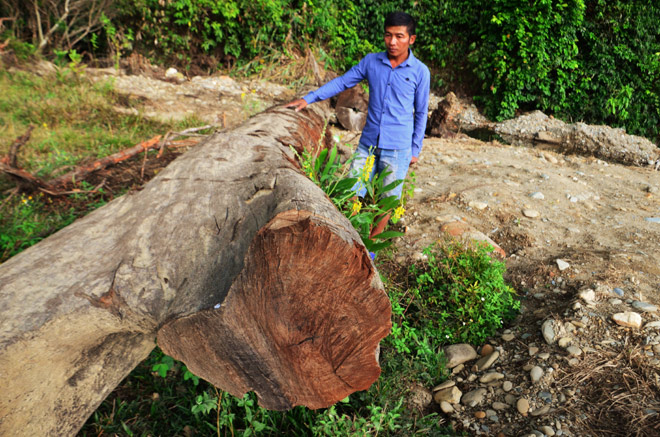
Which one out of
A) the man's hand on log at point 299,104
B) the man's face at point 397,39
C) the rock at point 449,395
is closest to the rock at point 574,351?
the rock at point 449,395

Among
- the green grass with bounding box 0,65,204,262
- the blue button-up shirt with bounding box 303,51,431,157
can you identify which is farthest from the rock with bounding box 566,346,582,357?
the green grass with bounding box 0,65,204,262

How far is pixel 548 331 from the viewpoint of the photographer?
214 centimetres

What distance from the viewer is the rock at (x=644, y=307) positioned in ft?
6.98

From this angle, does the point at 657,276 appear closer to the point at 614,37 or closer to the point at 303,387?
the point at 303,387

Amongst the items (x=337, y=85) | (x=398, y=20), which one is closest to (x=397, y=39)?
(x=398, y=20)

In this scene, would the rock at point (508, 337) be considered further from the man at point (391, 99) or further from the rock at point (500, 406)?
the man at point (391, 99)

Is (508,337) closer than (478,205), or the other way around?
(508,337)

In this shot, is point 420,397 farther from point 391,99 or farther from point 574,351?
point 391,99

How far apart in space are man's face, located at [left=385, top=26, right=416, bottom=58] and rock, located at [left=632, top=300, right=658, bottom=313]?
82.6 inches

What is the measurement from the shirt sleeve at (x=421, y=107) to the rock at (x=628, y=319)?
172cm

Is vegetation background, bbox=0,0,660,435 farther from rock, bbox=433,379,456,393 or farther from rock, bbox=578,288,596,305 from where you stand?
rock, bbox=578,288,596,305

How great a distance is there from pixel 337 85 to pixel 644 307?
7.69ft

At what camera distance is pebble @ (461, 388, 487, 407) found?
194 centimetres

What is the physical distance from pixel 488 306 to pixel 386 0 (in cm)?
866
